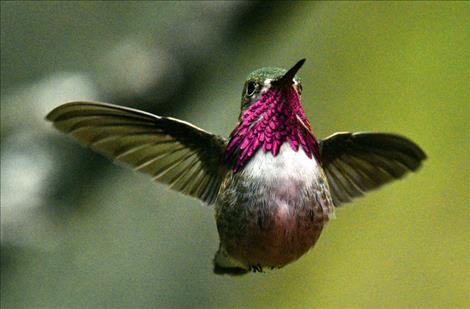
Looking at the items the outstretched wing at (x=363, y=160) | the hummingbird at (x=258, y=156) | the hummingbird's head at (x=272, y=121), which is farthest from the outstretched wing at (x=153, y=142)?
the outstretched wing at (x=363, y=160)

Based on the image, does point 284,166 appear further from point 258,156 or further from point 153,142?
point 153,142

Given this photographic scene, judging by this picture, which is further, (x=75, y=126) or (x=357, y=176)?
(x=357, y=176)

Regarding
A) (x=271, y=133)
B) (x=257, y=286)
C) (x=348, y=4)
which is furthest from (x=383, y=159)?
(x=348, y=4)

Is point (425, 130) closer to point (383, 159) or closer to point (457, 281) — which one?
point (457, 281)

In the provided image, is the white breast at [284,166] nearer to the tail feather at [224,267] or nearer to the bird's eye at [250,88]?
the bird's eye at [250,88]

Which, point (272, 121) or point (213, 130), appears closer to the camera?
point (272, 121)

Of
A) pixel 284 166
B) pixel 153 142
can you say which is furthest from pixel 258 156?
pixel 153 142
